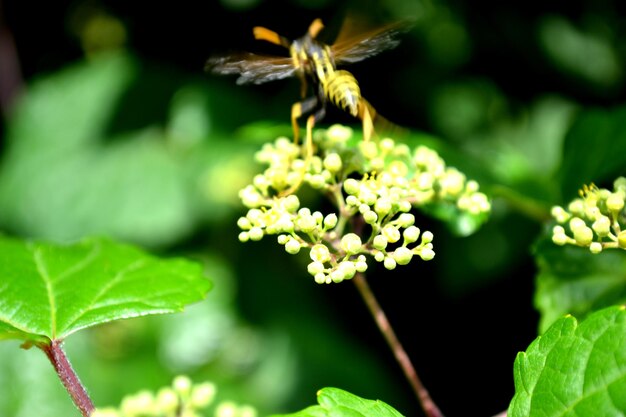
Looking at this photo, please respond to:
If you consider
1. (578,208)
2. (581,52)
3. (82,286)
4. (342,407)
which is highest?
(578,208)

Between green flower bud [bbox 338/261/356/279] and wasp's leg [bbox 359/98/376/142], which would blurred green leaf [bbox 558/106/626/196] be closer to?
wasp's leg [bbox 359/98/376/142]

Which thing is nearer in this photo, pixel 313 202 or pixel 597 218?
pixel 597 218

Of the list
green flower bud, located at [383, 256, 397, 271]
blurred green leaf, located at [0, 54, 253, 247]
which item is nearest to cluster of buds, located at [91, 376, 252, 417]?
green flower bud, located at [383, 256, 397, 271]

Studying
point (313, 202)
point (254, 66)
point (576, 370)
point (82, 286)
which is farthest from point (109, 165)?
point (576, 370)

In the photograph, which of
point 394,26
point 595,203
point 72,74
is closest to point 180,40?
point 72,74

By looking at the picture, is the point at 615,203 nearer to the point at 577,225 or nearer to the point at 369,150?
the point at 577,225

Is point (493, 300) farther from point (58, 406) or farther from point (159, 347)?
point (58, 406)
